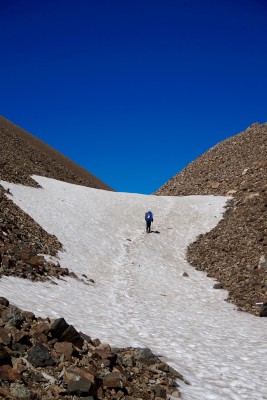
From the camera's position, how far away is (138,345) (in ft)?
32.0

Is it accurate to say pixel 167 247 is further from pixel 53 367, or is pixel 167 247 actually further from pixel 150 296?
pixel 53 367

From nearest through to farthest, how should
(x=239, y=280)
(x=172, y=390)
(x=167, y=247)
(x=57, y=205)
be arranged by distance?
(x=172, y=390)
(x=239, y=280)
(x=167, y=247)
(x=57, y=205)

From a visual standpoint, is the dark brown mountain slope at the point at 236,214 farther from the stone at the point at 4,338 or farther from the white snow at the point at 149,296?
the stone at the point at 4,338

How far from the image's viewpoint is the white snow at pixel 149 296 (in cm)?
945

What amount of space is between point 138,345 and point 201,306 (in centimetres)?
765

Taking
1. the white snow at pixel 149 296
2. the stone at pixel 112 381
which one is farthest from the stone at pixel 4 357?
the white snow at pixel 149 296

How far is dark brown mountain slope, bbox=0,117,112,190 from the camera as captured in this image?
135ft

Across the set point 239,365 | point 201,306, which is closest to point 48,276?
point 201,306

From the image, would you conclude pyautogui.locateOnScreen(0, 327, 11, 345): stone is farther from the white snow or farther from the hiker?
the hiker

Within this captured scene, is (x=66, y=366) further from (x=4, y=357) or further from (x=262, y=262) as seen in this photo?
(x=262, y=262)

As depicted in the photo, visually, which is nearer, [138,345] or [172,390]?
[172,390]

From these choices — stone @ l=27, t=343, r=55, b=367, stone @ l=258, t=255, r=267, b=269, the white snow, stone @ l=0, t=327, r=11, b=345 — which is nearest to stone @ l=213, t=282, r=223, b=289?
the white snow

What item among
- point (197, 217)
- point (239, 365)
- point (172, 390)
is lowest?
point (172, 390)

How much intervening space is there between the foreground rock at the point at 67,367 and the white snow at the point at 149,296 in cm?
75
